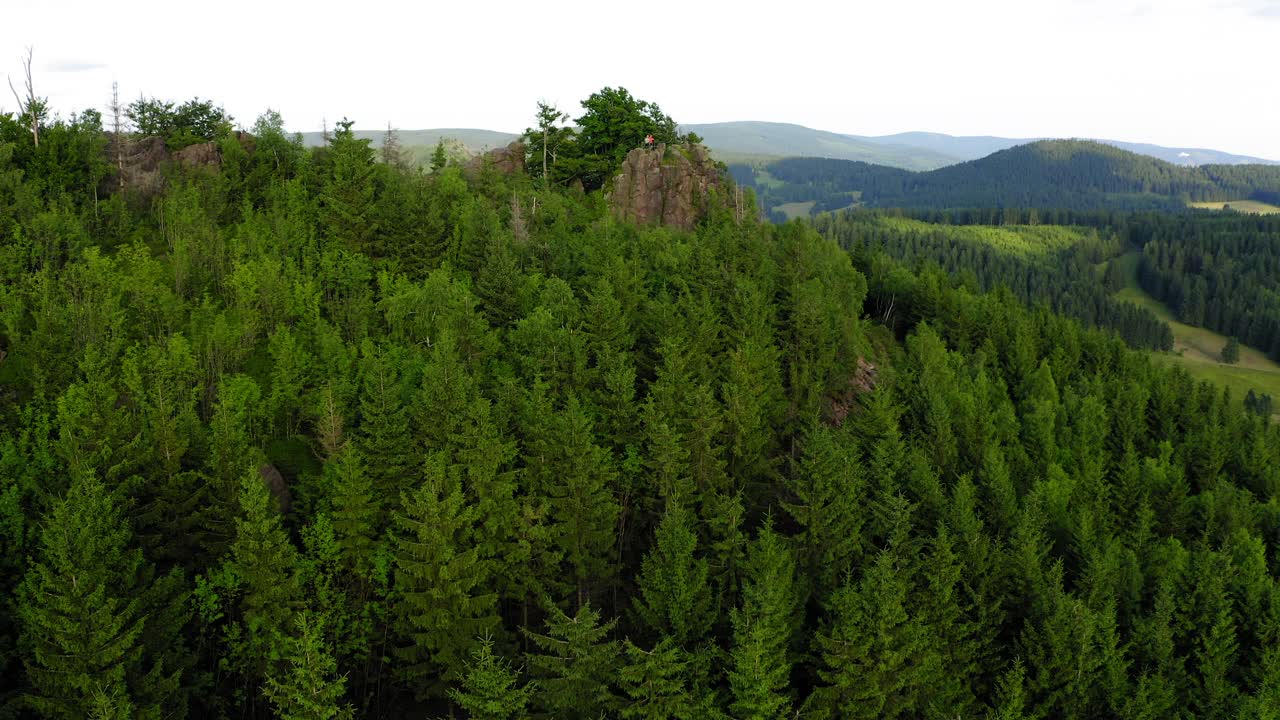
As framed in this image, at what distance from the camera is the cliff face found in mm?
95875

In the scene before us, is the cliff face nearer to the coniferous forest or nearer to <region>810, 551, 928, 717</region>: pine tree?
the coniferous forest

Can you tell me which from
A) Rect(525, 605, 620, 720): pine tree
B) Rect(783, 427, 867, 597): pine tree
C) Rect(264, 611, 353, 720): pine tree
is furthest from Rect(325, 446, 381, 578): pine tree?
Rect(783, 427, 867, 597): pine tree

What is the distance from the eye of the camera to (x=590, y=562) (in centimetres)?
4769

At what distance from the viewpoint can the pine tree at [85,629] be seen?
1276 inches

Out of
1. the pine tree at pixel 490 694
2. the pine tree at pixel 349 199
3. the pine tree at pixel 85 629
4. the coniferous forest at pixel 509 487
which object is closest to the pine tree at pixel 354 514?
the coniferous forest at pixel 509 487

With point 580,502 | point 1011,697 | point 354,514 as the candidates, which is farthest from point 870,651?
point 354,514

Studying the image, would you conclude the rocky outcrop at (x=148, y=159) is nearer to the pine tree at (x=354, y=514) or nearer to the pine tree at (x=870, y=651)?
the pine tree at (x=354, y=514)

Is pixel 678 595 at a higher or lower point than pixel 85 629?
lower

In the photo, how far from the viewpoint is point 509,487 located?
4462 cm

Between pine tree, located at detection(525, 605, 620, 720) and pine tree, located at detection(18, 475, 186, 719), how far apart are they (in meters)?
16.6

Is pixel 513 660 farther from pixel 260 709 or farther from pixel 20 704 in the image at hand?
pixel 20 704

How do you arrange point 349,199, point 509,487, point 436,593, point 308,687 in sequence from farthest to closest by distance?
point 349,199 → point 509,487 → point 436,593 → point 308,687

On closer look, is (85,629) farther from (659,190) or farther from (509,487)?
(659,190)

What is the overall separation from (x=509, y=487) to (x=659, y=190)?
6033 centimetres
